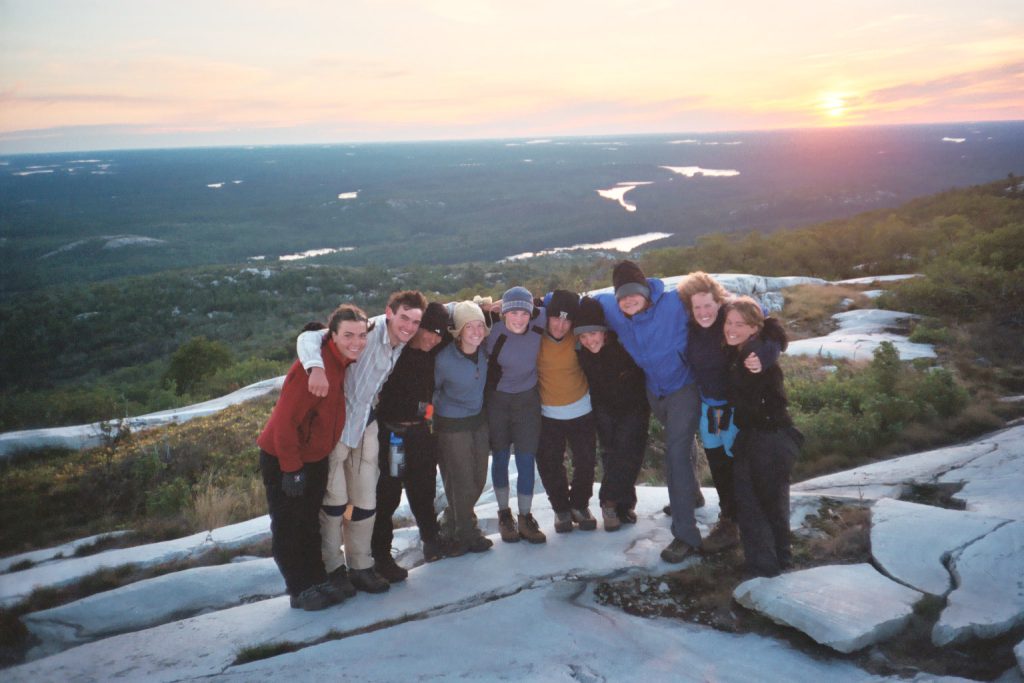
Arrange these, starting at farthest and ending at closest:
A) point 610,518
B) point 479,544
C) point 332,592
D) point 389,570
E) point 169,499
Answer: point 169,499 < point 610,518 < point 479,544 < point 389,570 < point 332,592

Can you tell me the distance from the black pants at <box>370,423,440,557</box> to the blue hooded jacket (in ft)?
5.83

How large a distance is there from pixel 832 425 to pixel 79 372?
35235 millimetres

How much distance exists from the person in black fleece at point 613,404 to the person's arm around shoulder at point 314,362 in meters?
1.93

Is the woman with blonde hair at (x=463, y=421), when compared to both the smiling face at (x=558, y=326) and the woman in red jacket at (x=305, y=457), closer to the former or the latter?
the smiling face at (x=558, y=326)

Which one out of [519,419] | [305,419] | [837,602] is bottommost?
[837,602]

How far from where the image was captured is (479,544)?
5023 mm

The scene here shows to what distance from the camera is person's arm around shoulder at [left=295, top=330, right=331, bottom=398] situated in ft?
12.8

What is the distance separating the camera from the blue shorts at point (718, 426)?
4.50 m

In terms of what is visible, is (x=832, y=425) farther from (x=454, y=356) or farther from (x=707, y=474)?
(x=454, y=356)

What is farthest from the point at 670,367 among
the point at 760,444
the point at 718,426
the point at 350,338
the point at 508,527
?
the point at 350,338

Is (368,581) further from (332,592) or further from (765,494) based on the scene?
(765,494)

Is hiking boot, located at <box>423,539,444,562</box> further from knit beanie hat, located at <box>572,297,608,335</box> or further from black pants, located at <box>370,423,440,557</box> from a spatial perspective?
knit beanie hat, located at <box>572,297,608,335</box>

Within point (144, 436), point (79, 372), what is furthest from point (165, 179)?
point (144, 436)

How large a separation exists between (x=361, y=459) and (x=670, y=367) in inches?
95.4
